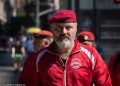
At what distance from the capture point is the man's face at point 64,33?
504cm

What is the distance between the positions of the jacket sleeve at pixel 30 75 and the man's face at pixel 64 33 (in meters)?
0.29

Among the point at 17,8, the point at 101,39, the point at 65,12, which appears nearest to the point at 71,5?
the point at 101,39

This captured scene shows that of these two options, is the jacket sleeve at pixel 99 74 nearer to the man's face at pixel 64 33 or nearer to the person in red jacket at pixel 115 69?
the man's face at pixel 64 33

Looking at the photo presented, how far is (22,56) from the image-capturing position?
22.1 meters

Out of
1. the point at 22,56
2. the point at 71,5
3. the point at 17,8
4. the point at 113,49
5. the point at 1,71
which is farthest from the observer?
the point at 17,8

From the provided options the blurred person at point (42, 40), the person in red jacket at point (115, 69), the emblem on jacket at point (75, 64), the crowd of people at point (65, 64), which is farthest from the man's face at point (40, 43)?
the emblem on jacket at point (75, 64)

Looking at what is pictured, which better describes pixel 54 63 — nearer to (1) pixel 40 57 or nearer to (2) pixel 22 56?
(1) pixel 40 57

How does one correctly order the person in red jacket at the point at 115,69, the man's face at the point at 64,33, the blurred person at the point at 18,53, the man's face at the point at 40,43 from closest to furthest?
1. the man's face at the point at 64,33
2. the person in red jacket at the point at 115,69
3. the man's face at the point at 40,43
4. the blurred person at the point at 18,53

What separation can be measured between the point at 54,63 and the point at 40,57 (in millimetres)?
140

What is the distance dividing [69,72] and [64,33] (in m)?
0.35

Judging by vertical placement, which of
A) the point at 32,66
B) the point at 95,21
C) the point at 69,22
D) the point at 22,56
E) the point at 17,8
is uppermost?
the point at 69,22

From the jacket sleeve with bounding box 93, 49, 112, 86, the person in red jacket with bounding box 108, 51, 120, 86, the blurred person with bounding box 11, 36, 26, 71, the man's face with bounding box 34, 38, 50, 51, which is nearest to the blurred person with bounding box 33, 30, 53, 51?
the man's face with bounding box 34, 38, 50, 51

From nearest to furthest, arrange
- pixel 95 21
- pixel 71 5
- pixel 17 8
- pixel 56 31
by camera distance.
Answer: pixel 56 31
pixel 71 5
pixel 95 21
pixel 17 8

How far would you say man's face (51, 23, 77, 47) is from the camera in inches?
198
